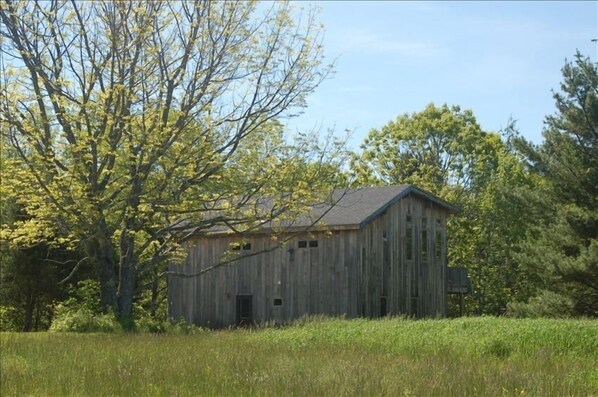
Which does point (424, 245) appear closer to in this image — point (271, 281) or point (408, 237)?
point (408, 237)

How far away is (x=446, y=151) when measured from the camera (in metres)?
66.8

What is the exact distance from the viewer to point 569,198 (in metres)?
34.8

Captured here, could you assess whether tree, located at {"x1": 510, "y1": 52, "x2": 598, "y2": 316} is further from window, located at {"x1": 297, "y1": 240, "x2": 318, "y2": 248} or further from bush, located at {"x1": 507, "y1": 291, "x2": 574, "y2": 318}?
window, located at {"x1": 297, "y1": 240, "x2": 318, "y2": 248}

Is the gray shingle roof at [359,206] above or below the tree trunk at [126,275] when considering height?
above

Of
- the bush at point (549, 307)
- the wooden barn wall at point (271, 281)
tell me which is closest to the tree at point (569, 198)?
the bush at point (549, 307)

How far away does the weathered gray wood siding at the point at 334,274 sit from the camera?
3491cm

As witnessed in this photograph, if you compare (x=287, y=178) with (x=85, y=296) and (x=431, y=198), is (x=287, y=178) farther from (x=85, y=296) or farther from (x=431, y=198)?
(x=85, y=296)

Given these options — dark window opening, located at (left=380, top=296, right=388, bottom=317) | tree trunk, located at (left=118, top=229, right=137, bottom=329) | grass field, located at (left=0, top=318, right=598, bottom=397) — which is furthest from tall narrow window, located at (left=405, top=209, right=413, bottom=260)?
grass field, located at (left=0, top=318, right=598, bottom=397)

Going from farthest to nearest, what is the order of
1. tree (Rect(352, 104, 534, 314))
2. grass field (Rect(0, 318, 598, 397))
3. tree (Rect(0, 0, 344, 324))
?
tree (Rect(352, 104, 534, 314)) → tree (Rect(0, 0, 344, 324)) → grass field (Rect(0, 318, 598, 397))

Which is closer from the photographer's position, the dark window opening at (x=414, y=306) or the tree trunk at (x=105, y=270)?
the tree trunk at (x=105, y=270)

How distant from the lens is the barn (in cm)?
3481

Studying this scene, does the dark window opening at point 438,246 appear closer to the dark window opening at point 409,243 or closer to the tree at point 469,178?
the dark window opening at point 409,243

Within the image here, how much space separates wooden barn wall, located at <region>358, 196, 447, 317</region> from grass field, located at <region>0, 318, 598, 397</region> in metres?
10.9

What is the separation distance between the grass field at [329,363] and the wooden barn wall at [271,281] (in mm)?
10518
